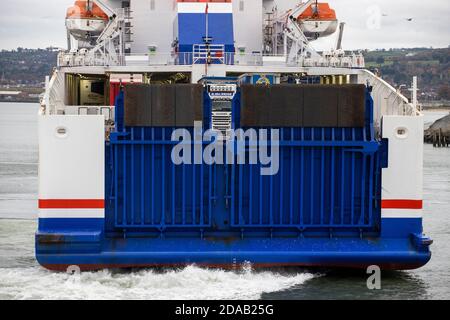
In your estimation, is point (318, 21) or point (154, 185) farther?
point (318, 21)

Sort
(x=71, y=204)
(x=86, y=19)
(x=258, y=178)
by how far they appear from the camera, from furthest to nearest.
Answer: (x=86, y=19) < (x=258, y=178) < (x=71, y=204)

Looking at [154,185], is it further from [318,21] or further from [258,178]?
[318,21]

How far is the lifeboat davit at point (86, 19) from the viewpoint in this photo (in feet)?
76.8

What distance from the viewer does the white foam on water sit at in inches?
563

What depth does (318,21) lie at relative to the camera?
23.3m

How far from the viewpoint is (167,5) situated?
22172 mm

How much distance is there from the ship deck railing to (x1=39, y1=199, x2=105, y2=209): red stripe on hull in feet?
17.2

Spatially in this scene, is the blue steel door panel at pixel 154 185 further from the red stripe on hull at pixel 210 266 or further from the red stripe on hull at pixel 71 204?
the red stripe on hull at pixel 210 266

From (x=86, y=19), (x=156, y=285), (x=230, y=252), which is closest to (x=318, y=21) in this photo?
(x=86, y=19)

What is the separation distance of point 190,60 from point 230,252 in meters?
6.06

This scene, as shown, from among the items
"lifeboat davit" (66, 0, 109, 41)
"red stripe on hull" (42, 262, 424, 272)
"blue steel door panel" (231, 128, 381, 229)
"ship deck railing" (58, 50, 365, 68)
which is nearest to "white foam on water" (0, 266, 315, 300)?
"red stripe on hull" (42, 262, 424, 272)

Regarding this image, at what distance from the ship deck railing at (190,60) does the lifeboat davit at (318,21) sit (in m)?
1.89

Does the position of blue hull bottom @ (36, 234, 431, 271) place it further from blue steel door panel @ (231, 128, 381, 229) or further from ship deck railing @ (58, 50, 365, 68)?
ship deck railing @ (58, 50, 365, 68)
